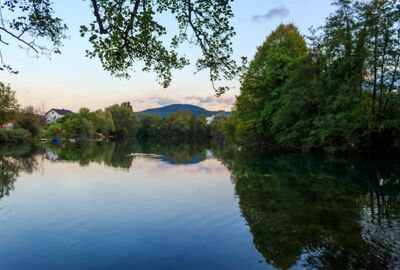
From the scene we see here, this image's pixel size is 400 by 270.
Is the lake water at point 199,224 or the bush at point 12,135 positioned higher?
the bush at point 12,135

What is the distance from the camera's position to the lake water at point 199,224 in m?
7.47

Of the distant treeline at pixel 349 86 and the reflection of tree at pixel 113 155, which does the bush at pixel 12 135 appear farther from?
the distant treeline at pixel 349 86

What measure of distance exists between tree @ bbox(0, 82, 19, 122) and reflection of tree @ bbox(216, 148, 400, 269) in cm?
5374

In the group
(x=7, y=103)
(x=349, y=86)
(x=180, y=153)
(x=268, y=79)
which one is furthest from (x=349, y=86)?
(x=7, y=103)

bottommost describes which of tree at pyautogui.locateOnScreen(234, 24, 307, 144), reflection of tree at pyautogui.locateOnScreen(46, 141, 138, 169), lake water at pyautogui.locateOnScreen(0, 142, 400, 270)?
lake water at pyautogui.locateOnScreen(0, 142, 400, 270)

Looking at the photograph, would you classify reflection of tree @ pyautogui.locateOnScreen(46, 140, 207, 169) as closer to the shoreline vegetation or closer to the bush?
the shoreline vegetation

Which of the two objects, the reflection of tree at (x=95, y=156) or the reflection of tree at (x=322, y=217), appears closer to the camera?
the reflection of tree at (x=322, y=217)

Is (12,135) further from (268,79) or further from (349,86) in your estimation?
(349,86)

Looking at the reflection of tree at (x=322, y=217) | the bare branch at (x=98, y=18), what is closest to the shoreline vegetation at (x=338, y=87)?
the reflection of tree at (x=322, y=217)

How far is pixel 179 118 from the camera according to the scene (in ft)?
462

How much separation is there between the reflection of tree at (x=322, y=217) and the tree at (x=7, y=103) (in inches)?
2116

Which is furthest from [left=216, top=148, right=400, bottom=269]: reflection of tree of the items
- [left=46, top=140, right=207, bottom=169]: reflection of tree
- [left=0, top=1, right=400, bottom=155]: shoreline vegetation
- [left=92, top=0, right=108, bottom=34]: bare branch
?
[left=46, top=140, right=207, bottom=169]: reflection of tree

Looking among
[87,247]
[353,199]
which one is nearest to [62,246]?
[87,247]

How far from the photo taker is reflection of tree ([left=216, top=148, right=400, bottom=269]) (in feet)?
24.5
